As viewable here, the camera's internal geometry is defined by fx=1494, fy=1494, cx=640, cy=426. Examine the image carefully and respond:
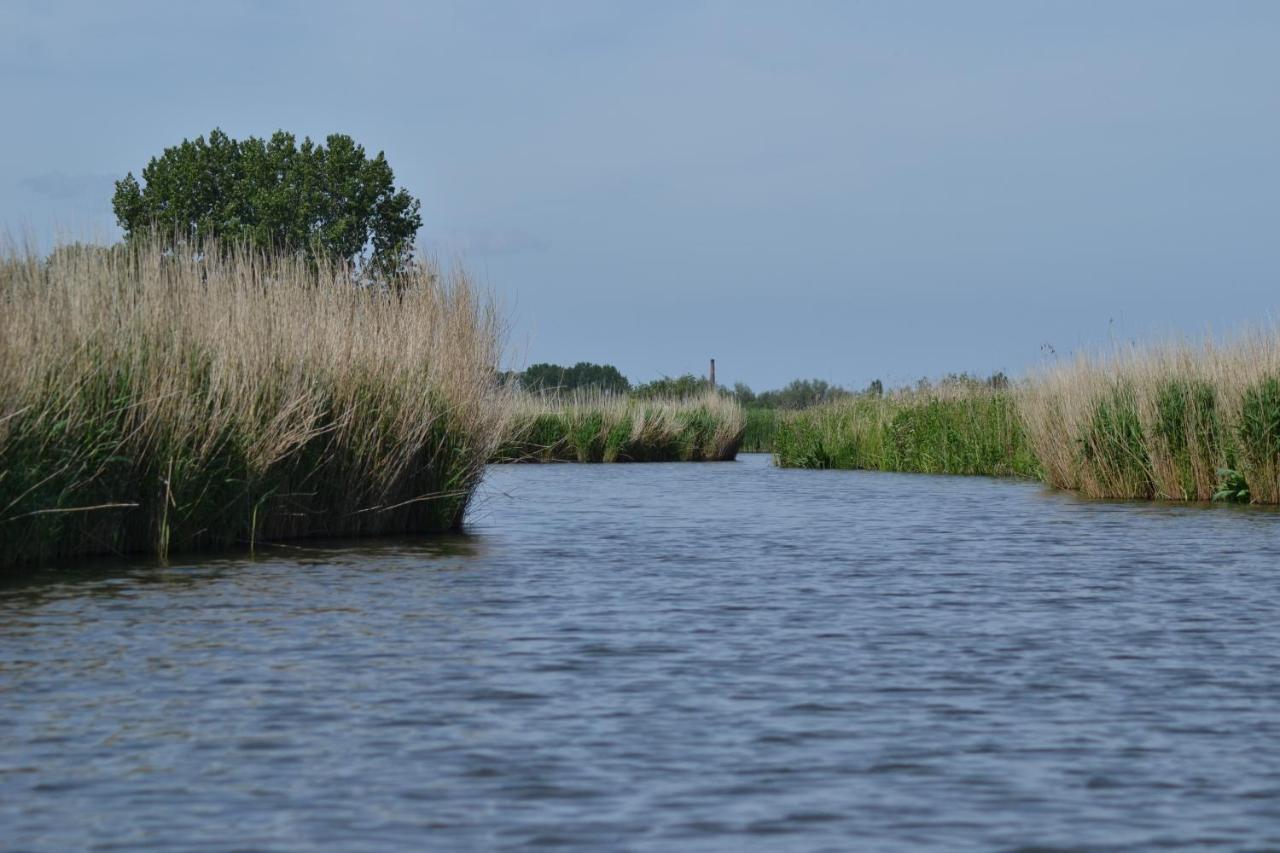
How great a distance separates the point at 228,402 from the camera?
13.1m

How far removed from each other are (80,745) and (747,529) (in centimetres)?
1166

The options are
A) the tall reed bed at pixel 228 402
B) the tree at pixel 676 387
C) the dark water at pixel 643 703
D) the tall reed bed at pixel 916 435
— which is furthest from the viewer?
the tree at pixel 676 387

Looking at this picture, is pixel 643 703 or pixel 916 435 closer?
pixel 643 703

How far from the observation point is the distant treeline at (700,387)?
35281 millimetres

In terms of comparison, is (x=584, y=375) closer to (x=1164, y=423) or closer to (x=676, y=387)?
(x=676, y=387)

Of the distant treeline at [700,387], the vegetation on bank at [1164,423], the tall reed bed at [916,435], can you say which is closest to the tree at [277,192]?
the distant treeline at [700,387]

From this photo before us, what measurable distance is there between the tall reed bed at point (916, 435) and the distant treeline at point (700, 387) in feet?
2.94

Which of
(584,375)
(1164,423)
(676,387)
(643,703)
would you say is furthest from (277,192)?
(643,703)

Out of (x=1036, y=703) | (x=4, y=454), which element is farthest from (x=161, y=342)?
(x=1036, y=703)

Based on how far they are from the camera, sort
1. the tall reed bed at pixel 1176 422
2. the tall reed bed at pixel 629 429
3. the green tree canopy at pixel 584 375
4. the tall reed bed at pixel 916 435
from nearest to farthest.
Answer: the tall reed bed at pixel 1176 422 < the tall reed bed at pixel 916 435 < the tall reed bed at pixel 629 429 < the green tree canopy at pixel 584 375

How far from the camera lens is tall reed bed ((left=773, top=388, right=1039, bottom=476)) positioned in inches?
1188

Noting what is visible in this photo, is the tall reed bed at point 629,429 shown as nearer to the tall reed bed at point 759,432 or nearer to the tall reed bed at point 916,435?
the tall reed bed at point 916,435

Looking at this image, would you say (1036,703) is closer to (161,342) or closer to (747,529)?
(161,342)

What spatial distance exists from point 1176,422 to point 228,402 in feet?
43.4
